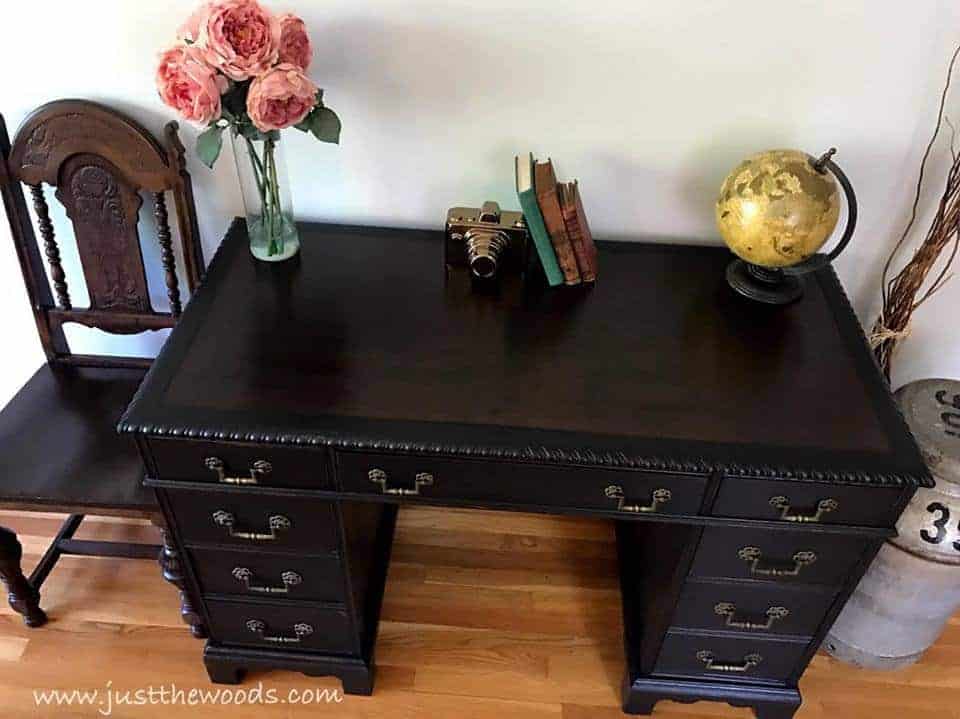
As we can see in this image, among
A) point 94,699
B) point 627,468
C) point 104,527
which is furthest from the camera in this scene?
point 104,527

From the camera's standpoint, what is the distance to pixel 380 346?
49.8 inches

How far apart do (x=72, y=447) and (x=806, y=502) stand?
1.26 metres

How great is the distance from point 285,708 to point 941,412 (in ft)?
4.40

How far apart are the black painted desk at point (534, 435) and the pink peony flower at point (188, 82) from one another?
12.6 inches

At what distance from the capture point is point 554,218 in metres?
1.30

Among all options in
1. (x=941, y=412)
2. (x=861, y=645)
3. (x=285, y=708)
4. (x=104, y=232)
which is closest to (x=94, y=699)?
(x=285, y=708)

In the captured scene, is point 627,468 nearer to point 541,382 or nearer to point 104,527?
point 541,382

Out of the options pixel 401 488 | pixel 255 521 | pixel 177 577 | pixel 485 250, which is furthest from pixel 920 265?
pixel 177 577

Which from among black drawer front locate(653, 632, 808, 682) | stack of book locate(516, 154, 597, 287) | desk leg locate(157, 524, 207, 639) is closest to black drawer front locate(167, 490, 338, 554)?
desk leg locate(157, 524, 207, 639)

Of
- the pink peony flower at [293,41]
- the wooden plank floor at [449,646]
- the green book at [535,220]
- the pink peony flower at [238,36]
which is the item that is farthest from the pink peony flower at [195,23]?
the wooden plank floor at [449,646]

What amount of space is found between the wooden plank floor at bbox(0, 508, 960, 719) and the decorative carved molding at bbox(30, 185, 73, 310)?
0.59m

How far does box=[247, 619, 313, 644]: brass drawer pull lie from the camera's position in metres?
1.47

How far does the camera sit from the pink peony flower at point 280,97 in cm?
115

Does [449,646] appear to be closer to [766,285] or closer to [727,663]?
[727,663]
